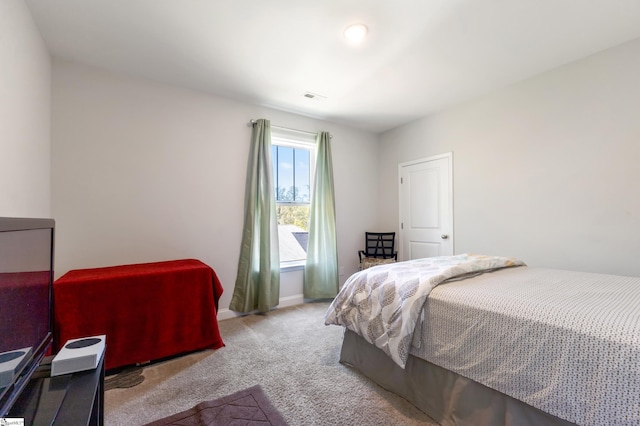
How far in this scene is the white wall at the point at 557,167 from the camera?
2340 mm

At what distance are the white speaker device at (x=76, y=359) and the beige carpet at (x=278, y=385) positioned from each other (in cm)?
70

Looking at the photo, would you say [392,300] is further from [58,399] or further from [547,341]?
[58,399]

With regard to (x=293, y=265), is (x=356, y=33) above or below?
above

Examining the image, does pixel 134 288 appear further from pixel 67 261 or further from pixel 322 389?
pixel 322 389

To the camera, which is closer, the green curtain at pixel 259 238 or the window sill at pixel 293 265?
the green curtain at pixel 259 238

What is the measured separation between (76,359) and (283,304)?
2.65m

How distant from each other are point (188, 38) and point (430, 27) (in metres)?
1.85

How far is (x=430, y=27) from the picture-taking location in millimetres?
2094

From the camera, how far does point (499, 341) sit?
1.32m

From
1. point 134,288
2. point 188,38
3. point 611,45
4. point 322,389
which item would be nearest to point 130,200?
point 134,288

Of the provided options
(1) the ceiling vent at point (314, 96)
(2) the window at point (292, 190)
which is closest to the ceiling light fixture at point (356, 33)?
(1) the ceiling vent at point (314, 96)

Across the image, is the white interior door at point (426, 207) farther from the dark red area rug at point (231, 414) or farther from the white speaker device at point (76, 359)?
the white speaker device at point (76, 359)

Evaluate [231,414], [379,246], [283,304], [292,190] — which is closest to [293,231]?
[292,190]

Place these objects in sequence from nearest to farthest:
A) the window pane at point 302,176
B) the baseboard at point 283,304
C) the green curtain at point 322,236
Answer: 1. the baseboard at point 283,304
2. the green curtain at point 322,236
3. the window pane at point 302,176
